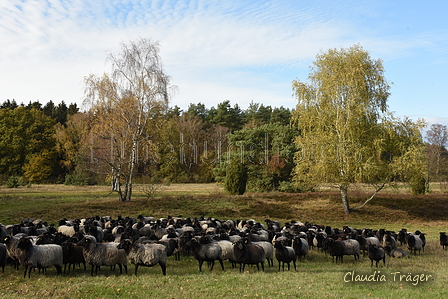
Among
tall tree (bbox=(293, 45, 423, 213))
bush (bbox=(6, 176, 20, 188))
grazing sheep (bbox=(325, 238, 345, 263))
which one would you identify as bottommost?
grazing sheep (bbox=(325, 238, 345, 263))

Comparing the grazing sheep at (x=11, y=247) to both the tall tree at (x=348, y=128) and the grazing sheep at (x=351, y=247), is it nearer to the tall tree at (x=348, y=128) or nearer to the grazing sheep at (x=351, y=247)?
the grazing sheep at (x=351, y=247)

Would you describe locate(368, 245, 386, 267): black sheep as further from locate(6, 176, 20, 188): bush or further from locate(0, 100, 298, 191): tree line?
locate(6, 176, 20, 188): bush

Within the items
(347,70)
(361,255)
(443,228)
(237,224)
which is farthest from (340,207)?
(361,255)

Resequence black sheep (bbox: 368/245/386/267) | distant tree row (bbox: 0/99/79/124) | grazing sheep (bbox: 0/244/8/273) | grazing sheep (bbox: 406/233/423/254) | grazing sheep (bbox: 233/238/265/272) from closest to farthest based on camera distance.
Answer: grazing sheep (bbox: 0/244/8/273), grazing sheep (bbox: 233/238/265/272), black sheep (bbox: 368/245/386/267), grazing sheep (bbox: 406/233/423/254), distant tree row (bbox: 0/99/79/124)

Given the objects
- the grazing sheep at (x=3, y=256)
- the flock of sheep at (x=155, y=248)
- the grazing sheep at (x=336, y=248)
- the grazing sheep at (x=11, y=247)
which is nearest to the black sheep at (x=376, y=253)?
the flock of sheep at (x=155, y=248)

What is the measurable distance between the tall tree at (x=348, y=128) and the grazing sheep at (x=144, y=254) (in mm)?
21975

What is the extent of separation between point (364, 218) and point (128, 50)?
1031 inches

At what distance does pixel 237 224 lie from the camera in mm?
22812

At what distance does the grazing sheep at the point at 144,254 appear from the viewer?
12156 millimetres

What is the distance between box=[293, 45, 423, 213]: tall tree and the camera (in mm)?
32062

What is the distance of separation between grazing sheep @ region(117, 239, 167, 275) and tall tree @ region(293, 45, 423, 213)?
865 inches

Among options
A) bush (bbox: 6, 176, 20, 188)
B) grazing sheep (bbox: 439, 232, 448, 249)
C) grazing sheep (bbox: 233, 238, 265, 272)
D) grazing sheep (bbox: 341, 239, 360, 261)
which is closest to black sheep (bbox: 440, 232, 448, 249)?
grazing sheep (bbox: 439, 232, 448, 249)

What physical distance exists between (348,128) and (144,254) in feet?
82.1

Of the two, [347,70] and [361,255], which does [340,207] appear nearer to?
[347,70]
